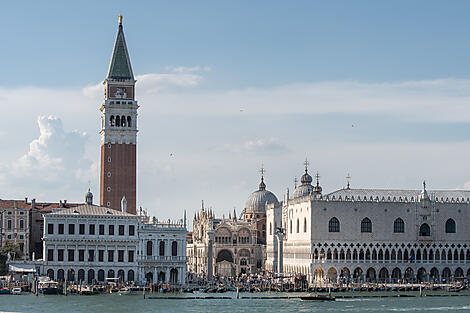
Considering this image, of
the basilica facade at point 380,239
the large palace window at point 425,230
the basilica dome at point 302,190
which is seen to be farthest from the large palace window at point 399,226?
the basilica dome at point 302,190

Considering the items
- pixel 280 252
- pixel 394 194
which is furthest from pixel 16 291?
pixel 394 194

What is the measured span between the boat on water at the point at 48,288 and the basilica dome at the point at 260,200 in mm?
45400

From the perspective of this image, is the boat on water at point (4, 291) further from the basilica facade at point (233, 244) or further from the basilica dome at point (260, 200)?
the basilica dome at point (260, 200)

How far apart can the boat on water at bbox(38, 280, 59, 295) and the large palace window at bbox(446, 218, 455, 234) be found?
3698 cm

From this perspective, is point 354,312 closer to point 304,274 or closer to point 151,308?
point 151,308

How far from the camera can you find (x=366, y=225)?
82000mm

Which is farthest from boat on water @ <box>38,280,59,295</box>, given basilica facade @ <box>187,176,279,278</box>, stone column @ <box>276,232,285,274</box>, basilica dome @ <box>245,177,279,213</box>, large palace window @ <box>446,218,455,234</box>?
basilica dome @ <box>245,177,279,213</box>

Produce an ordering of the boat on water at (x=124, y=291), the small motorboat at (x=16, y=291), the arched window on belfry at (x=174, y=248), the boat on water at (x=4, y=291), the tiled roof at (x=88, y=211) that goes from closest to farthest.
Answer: the boat on water at (x=4, y=291)
the small motorboat at (x=16, y=291)
the boat on water at (x=124, y=291)
the tiled roof at (x=88, y=211)
the arched window on belfry at (x=174, y=248)

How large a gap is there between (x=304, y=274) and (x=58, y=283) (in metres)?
24.6

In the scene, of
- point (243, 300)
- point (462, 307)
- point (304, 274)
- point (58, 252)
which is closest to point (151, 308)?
point (243, 300)

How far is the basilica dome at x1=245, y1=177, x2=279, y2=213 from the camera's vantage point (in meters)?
107

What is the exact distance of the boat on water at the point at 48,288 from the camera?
6381cm

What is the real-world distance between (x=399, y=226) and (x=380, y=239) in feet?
7.44

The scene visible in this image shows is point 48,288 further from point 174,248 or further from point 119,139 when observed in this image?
point 119,139
